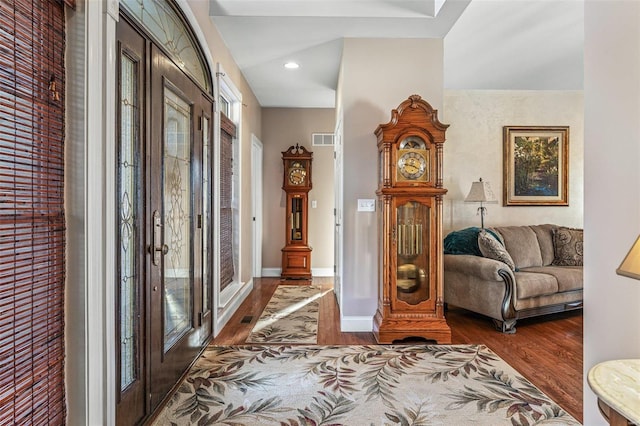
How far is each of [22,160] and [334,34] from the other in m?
2.77

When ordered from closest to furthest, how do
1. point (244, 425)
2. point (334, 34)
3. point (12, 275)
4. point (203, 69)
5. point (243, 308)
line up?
point (12, 275), point (244, 425), point (203, 69), point (334, 34), point (243, 308)

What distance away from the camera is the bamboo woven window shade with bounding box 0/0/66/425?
1.07 metres

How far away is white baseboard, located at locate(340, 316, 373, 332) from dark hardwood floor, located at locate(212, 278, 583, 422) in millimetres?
67

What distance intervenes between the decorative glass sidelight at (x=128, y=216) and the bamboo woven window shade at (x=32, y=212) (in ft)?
1.14

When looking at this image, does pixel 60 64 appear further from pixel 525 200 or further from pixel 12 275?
pixel 525 200

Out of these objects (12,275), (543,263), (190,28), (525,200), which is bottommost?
(543,263)

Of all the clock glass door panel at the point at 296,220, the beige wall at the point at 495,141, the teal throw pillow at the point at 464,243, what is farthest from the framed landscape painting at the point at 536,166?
the clock glass door panel at the point at 296,220

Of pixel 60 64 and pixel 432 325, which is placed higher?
pixel 60 64

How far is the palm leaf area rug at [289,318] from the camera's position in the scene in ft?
10.2

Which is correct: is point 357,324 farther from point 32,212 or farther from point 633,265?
point 32,212

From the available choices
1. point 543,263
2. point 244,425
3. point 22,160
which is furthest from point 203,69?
point 543,263

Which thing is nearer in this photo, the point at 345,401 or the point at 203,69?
the point at 345,401

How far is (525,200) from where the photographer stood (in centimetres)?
477

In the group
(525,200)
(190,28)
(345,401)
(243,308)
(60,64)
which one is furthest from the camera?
(525,200)
